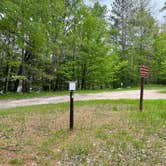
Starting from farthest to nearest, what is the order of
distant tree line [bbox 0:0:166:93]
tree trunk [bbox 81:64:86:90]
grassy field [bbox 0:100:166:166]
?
tree trunk [bbox 81:64:86:90] < distant tree line [bbox 0:0:166:93] < grassy field [bbox 0:100:166:166]

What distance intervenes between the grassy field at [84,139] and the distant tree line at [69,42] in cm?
623

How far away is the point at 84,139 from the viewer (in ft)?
19.9

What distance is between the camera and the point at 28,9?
56.8 feet

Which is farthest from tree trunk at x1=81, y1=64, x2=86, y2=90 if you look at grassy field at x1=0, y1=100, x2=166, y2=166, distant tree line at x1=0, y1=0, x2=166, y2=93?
grassy field at x1=0, y1=100, x2=166, y2=166

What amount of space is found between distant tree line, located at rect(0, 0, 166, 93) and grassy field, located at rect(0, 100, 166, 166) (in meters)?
6.23

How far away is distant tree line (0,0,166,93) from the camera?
1786 centimetres

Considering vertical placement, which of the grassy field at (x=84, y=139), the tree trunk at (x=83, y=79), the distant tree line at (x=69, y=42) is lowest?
the grassy field at (x=84, y=139)

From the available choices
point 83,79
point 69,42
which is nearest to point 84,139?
point 69,42

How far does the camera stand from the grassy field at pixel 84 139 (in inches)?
198

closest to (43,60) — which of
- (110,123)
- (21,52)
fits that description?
(21,52)

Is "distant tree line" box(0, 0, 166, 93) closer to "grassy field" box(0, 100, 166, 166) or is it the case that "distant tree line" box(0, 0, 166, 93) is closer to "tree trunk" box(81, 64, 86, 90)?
"tree trunk" box(81, 64, 86, 90)

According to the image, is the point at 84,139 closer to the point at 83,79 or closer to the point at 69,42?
the point at 69,42

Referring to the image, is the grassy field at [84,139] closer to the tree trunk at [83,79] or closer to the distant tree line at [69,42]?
the distant tree line at [69,42]

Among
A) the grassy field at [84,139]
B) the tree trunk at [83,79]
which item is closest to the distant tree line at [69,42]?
the tree trunk at [83,79]
